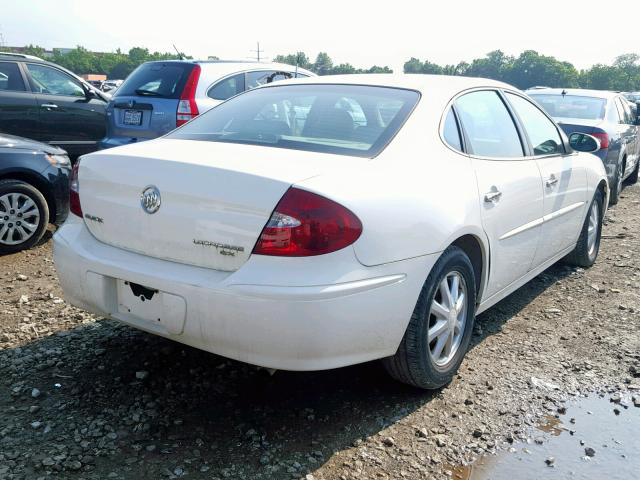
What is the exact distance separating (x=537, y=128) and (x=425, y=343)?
2.17m

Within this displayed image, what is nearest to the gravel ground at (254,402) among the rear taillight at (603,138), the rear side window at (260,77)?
the rear taillight at (603,138)

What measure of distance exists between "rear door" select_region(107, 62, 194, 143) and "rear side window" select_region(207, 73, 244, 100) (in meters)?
0.35

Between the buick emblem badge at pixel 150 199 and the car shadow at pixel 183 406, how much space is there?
957 millimetres

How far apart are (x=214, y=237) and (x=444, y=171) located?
121cm

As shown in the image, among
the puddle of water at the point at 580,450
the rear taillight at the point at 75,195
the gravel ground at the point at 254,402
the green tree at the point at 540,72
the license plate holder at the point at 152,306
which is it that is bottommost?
the puddle of water at the point at 580,450

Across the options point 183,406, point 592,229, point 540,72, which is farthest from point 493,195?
point 540,72

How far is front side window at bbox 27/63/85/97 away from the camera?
333 inches

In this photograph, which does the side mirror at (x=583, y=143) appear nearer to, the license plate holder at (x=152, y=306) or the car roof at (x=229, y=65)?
the license plate holder at (x=152, y=306)

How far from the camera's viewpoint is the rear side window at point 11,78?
27.0 ft

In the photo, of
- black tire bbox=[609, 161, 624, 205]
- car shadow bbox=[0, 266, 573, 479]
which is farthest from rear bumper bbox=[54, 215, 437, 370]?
black tire bbox=[609, 161, 624, 205]

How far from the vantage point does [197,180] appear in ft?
8.66

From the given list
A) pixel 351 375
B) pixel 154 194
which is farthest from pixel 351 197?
pixel 351 375

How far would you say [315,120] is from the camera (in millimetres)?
3262

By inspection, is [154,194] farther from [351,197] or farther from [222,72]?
[222,72]
